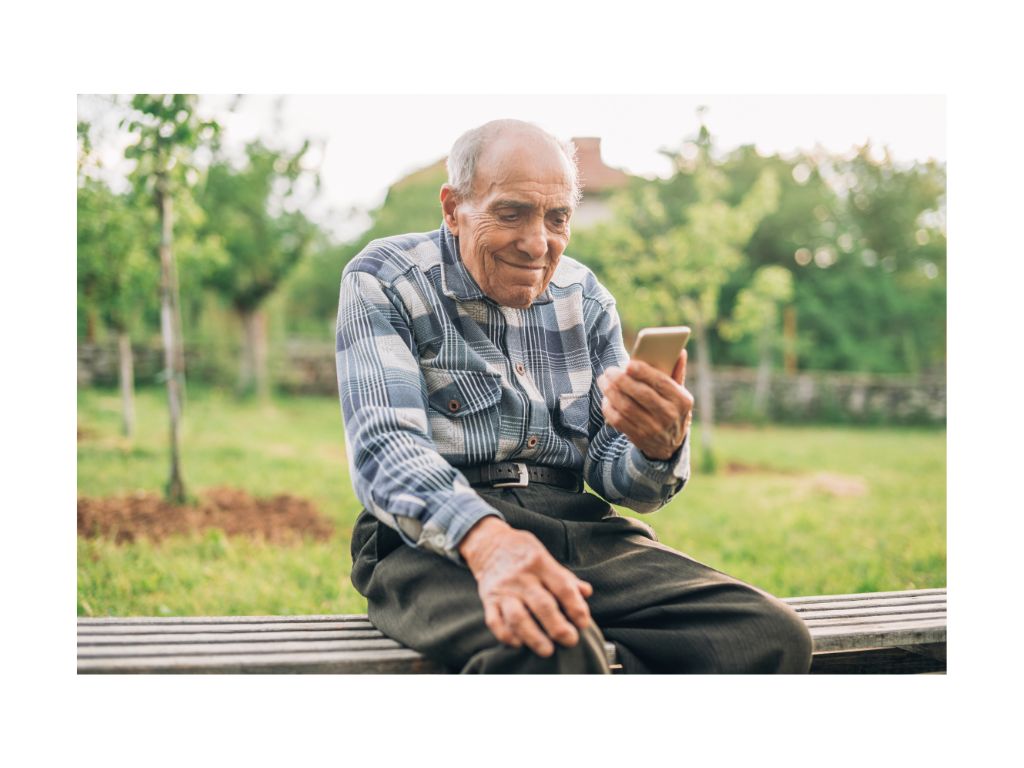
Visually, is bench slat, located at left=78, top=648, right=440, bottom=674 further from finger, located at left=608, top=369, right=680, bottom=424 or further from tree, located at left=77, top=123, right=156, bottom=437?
tree, located at left=77, top=123, right=156, bottom=437

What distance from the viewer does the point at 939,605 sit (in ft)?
8.54

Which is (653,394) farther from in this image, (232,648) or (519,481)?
(232,648)

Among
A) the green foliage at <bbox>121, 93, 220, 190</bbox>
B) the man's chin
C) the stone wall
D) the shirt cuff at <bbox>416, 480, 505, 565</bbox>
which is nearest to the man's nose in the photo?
the man's chin

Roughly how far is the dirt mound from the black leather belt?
3.47m

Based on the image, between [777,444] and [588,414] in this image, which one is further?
[777,444]

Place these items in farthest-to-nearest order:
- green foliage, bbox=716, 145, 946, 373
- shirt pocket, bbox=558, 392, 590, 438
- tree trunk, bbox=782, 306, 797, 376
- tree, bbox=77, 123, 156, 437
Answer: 1. green foliage, bbox=716, 145, 946, 373
2. tree trunk, bbox=782, 306, 797, 376
3. tree, bbox=77, 123, 156, 437
4. shirt pocket, bbox=558, 392, 590, 438

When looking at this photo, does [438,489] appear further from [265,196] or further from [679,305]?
[265,196]

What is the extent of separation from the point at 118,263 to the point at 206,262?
1.72 m

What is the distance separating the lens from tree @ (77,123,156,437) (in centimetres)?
618

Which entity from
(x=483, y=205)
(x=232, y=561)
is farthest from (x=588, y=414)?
(x=232, y=561)

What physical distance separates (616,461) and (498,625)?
2.17 ft

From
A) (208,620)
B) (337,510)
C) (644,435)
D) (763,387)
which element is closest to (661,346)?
(644,435)

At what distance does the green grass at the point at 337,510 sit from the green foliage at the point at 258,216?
6.10 feet

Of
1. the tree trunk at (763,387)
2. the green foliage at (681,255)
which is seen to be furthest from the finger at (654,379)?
the tree trunk at (763,387)
